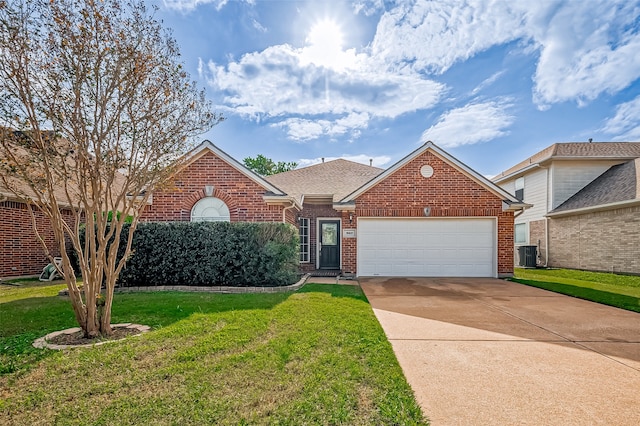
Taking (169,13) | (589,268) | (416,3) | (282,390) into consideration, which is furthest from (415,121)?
(282,390)

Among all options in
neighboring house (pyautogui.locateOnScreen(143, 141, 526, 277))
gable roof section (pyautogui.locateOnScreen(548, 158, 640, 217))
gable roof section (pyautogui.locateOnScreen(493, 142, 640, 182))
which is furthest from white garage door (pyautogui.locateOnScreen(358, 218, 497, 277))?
gable roof section (pyautogui.locateOnScreen(493, 142, 640, 182))

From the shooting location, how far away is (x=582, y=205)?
46.7 ft

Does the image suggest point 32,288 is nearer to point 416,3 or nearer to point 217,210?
point 217,210

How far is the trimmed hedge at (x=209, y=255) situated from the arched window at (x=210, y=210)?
6.45 feet

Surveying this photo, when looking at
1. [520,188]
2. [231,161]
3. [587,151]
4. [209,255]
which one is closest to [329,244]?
[231,161]

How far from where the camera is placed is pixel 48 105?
14.1 ft

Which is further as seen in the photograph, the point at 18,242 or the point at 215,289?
the point at 18,242

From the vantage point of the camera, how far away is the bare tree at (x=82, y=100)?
4172 mm

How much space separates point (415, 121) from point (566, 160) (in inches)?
306

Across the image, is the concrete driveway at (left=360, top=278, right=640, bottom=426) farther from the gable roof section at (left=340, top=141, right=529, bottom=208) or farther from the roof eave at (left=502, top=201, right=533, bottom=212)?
the gable roof section at (left=340, top=141, right=529, bottom=208)

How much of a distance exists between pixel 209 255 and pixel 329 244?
6.11 metres

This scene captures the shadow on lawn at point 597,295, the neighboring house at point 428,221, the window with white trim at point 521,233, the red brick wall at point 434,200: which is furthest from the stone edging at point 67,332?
the window with white trim at point 521,233

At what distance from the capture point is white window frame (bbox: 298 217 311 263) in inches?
545

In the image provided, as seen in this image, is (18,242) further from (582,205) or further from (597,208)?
(582,205)
